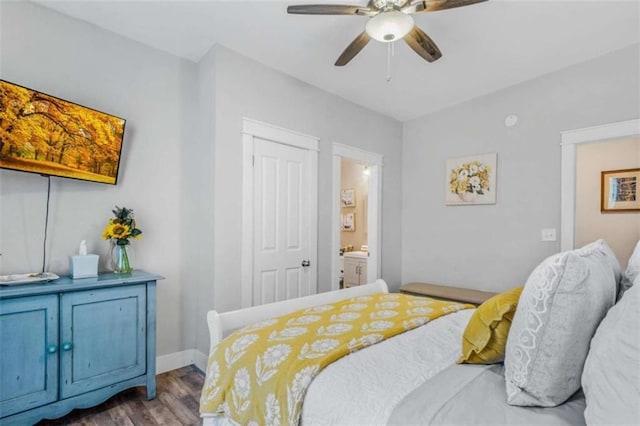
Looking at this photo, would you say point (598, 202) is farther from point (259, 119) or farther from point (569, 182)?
point (259, 119)

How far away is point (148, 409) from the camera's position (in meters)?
2.22

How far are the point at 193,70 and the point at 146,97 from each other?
536 mm

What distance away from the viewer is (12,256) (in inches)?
84.4

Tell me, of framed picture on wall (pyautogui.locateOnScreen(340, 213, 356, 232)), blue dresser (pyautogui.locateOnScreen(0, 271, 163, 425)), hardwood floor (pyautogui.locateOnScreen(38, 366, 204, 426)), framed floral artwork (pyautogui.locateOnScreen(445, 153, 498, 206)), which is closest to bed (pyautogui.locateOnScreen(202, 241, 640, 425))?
hardwood floor (pyautogui.locateOnScreen(38, 366, 204, 426))

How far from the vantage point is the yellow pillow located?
116 centimetres

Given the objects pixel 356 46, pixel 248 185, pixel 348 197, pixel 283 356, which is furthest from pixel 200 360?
pixel 348 197

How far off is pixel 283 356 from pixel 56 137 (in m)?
2.07

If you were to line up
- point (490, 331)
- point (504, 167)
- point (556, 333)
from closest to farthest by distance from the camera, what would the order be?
1. point (556, 333)
2. point (490, 331)
3. point (504, 167)

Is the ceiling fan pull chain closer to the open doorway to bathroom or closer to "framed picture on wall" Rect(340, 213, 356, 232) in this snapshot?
the open doorway to bathroom

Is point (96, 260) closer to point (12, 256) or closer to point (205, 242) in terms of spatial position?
point (12, 256)

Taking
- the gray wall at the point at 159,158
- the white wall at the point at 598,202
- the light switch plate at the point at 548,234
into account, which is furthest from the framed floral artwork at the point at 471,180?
the gray wall at the point at 159,158

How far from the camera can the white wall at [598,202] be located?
385 cm

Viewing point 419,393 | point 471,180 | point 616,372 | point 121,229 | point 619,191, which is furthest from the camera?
point 619,191

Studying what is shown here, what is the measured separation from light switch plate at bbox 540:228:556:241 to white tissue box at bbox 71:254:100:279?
398 cm
